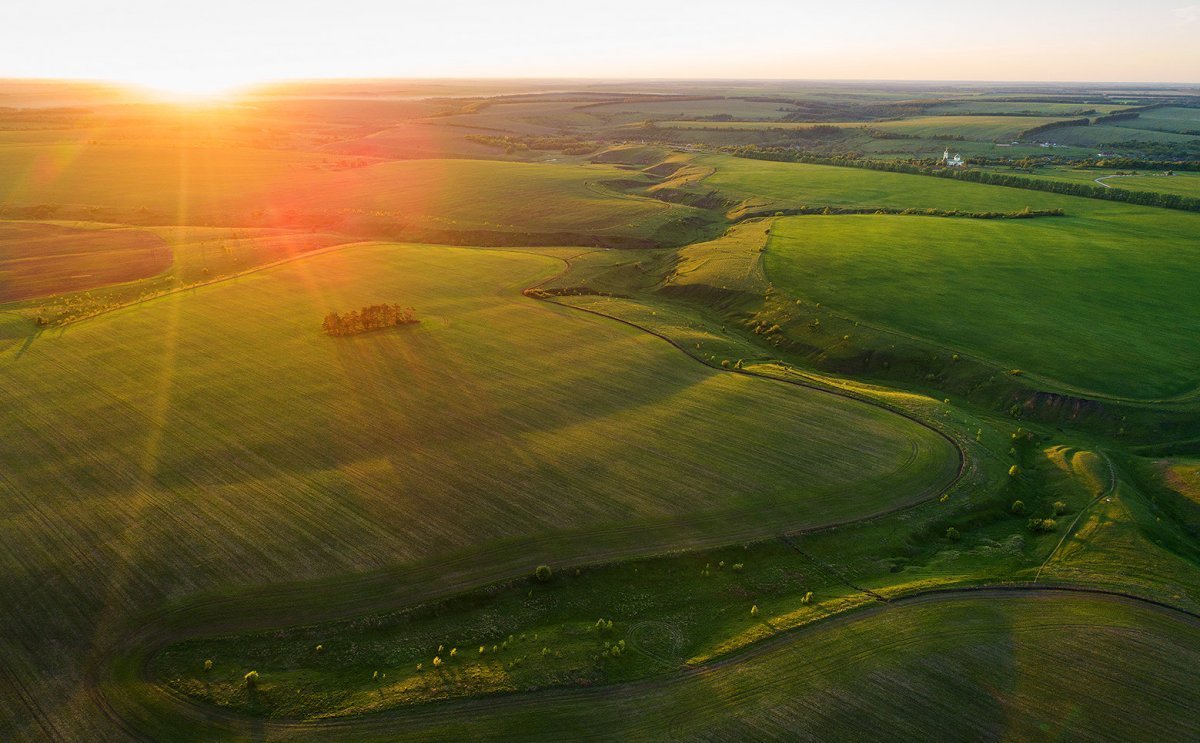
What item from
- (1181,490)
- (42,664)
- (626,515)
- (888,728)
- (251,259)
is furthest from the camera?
(251,259)

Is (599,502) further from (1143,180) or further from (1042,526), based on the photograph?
(1143,180)

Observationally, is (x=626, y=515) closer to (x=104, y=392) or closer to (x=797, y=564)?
(x=797, y=564)

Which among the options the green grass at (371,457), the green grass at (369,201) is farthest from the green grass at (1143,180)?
the green grass at (371,457)

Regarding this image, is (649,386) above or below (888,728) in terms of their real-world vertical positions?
above

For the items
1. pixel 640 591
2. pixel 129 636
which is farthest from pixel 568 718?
pixel 129 636

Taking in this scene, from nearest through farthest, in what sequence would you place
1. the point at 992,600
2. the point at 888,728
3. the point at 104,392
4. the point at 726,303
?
1. the point at 888,728
2. the point at 992,600
3. the point at 104,392
4. the point at 726,303

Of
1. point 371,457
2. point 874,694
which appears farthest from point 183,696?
point 874,694

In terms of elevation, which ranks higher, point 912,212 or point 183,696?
point 912,212
